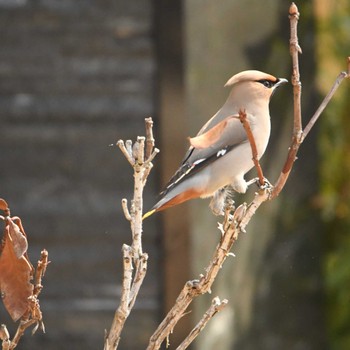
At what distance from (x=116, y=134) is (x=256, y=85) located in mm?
1783

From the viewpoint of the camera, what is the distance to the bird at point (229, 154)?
200 cm

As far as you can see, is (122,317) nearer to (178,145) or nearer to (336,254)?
(178,145)

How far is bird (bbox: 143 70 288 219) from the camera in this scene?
200 cm

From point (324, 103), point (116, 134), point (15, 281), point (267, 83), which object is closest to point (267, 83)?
point (267, 83)

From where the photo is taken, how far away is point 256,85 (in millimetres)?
2021

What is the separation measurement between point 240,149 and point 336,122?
A: 2004 mm

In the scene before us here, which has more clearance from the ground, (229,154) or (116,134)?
(116,134)

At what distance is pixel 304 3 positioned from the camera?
3.91 meters

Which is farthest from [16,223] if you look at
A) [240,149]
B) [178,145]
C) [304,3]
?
[304,3]

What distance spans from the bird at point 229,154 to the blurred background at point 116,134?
4.93 feet

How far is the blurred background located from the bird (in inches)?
59.2

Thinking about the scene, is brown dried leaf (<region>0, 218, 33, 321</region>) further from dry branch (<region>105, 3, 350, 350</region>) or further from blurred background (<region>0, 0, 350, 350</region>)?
blurred background (<region>0, 0, 350, 350</region>)

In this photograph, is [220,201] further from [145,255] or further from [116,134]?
[116,134]

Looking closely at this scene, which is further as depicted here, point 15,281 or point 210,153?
point 210,153
